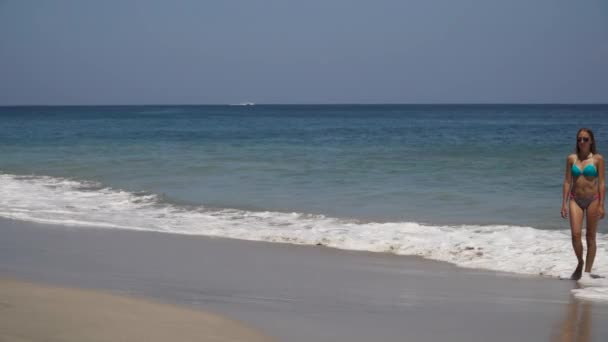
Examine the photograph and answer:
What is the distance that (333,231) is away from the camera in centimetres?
1019

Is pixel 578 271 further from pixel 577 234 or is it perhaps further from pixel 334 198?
pixel 334 198

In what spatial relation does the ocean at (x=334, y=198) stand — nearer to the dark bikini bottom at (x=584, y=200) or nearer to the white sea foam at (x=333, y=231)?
the white sea foam at (x=333, y=231)

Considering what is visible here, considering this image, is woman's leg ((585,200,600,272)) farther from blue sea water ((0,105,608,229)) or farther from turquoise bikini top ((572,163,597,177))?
blue sea water ((0,105,608,229))

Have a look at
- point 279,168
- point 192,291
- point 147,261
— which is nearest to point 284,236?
point 147,261

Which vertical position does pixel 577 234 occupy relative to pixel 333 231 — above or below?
above

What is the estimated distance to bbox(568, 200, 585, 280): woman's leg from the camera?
707 cm

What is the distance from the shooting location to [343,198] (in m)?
13.9

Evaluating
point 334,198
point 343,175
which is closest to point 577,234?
point 334,198

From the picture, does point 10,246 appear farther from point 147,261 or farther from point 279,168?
point 279,168

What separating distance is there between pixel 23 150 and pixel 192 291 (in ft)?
79.3

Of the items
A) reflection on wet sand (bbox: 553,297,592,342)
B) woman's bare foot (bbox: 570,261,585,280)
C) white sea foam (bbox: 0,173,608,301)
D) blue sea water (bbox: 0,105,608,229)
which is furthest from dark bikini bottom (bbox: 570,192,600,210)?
blue sea water (bbox: 0,105,608,229)

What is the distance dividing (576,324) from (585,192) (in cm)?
215

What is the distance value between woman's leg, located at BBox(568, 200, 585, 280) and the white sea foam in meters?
0.32

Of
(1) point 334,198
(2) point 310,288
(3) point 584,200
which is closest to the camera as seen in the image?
(2) point 310,288
